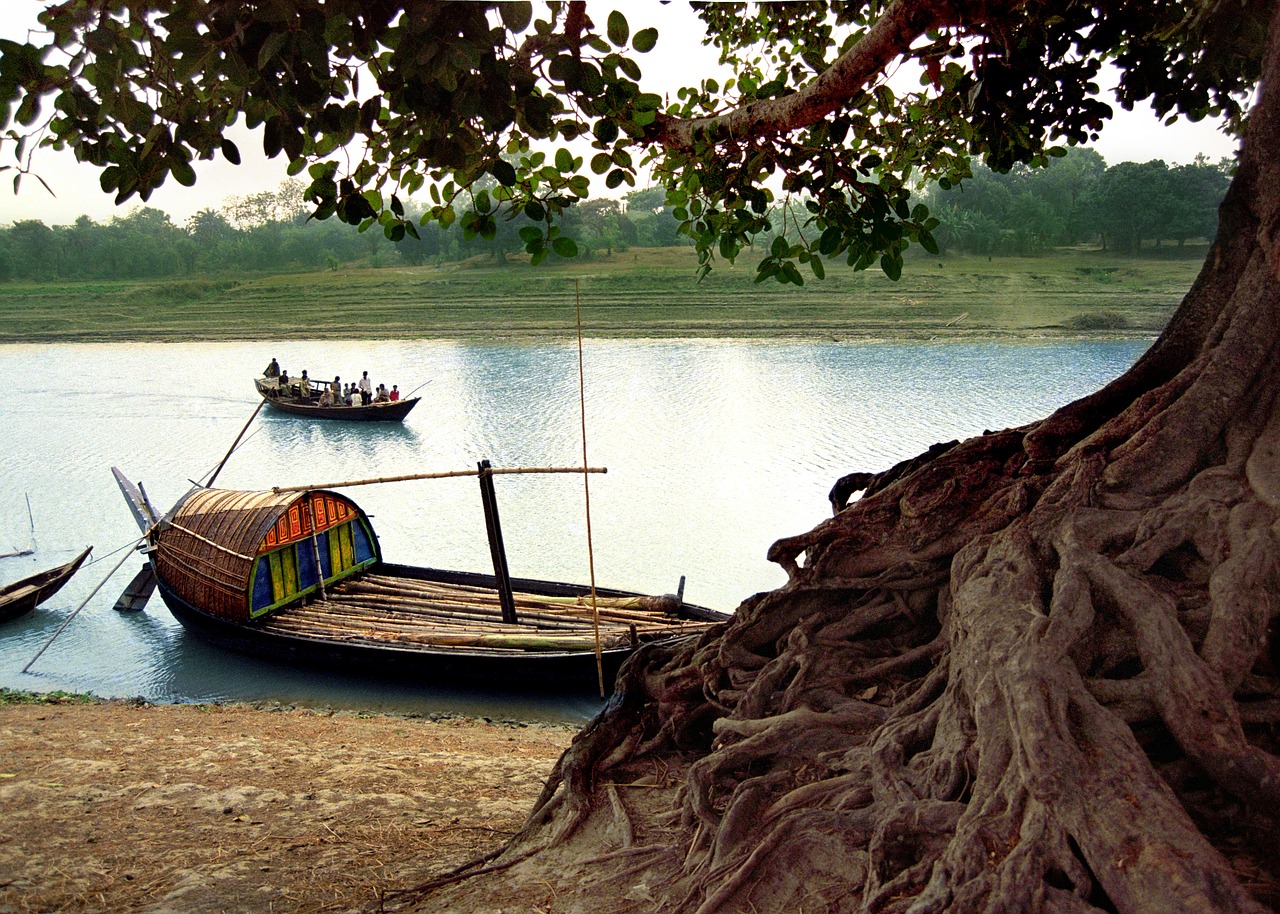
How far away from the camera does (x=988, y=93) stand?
3211 millimetres

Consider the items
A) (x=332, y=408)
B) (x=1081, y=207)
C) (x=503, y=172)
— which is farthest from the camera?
(x=332, y=408)

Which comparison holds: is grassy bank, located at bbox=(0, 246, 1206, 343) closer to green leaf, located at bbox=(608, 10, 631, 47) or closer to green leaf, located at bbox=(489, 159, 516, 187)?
green leaf, located at bbox=(489, 159, 516, 187)

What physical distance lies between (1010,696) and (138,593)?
33.9 feet

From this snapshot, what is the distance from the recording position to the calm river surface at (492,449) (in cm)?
969

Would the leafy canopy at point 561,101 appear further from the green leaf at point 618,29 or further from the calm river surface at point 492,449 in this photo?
the calm river surface at point 492,449

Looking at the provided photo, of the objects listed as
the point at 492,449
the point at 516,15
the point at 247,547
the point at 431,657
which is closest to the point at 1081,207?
the point at 492,449

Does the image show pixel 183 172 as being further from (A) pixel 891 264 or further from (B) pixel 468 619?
(B) pixel 468 619

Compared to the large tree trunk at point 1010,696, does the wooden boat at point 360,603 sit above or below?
below

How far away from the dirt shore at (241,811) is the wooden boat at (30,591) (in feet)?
11.6

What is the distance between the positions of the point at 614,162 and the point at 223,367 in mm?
16584

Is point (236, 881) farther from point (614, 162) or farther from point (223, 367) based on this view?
point (223, 367)

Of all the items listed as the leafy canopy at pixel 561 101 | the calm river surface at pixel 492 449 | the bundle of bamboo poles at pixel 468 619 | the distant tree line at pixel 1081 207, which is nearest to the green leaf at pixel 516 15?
the leafy canopy at pixel 561 101

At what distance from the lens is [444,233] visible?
15766mm

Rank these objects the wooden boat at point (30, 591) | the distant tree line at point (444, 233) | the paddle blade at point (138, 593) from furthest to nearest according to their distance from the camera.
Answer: the distant tree line at point (444, 233), the paddle blade at point (138, 593), the wooden boat at point (30, 591)
